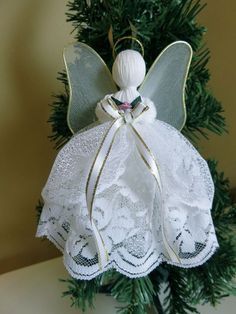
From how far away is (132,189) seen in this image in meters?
0.43

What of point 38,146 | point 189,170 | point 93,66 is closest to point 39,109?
point 38,146

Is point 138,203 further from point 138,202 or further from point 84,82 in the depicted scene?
point 84,82

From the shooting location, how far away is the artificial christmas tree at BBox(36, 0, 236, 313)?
0.45 m

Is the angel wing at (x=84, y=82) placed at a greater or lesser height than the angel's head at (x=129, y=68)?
lesser

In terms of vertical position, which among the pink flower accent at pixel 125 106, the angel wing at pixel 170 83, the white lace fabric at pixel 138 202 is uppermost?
the angel wing at pixel 170 83

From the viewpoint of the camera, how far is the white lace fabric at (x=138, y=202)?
1.36 ft

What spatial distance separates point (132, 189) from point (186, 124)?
12 cm

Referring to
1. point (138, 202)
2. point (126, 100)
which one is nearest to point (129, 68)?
point (126, 100)

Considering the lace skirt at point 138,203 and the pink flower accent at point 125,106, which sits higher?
the pink flower accent at point 125,106

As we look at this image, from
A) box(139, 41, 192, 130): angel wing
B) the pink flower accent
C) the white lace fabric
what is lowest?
the white lace fabric

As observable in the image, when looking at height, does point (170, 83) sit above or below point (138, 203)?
above

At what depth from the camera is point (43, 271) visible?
2.17 feet

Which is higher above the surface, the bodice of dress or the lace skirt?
the bodice of dress

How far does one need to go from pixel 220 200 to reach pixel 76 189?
175 millimetres
